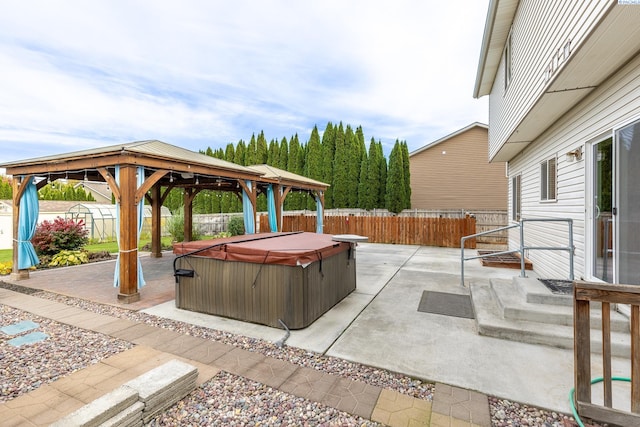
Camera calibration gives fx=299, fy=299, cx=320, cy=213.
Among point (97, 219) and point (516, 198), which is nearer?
point (516, 198)

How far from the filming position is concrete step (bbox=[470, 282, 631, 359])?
294 cm

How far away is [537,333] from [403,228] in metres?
9.82

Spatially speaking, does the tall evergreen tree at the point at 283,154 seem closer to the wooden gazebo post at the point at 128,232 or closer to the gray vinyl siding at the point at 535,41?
the gray vinyl siding at the point at 535,41

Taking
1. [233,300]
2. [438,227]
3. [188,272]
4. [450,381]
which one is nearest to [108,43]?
[188,272]

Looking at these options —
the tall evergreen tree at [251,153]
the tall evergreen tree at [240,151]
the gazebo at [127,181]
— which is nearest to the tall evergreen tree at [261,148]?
the tall evergreen tree at [251,153]

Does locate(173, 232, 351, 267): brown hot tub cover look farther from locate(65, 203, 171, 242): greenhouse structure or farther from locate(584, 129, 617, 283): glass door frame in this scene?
locate(65, 203, 171, 242): greenhouse structure

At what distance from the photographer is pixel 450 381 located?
2557mm

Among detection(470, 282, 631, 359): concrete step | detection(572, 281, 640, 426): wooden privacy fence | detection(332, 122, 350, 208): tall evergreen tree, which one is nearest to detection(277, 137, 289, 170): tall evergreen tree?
detection(332, 122, 350, 208): tall evergreen tree

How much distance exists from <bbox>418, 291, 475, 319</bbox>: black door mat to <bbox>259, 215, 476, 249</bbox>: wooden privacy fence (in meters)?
7.52

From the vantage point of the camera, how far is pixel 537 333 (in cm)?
321

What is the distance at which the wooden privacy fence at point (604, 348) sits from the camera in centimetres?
191

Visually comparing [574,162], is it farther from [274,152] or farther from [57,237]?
[274,152]

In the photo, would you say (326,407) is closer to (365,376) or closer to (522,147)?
(365,376)

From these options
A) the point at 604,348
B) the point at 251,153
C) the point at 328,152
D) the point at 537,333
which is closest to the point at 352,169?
the point at 328,152
